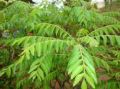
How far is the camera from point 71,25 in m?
3.87

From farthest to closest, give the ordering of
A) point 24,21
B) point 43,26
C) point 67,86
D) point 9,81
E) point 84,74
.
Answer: point 9,81 → point 67,86 → point 24,21 → point 43,26 → point 84,74

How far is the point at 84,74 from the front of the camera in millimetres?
2145

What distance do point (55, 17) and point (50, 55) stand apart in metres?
1.05

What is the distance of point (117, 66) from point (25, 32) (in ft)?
4.74

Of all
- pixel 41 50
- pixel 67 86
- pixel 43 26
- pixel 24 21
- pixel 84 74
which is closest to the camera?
pixel 84 74

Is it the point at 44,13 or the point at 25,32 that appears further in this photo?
the point at 25,32

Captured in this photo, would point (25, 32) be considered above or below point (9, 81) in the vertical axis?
above

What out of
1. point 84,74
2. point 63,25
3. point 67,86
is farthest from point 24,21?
point 84,74

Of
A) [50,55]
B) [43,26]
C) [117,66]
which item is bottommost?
[117,66]

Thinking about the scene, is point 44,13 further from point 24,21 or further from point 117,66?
point 117,66

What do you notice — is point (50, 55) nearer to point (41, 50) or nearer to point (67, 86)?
point (41, 50)

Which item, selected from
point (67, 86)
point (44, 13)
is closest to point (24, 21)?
point (44, 13)

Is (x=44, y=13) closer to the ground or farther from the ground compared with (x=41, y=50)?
farther from the ground

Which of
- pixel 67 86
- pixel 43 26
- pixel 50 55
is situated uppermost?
pixel 43 26
